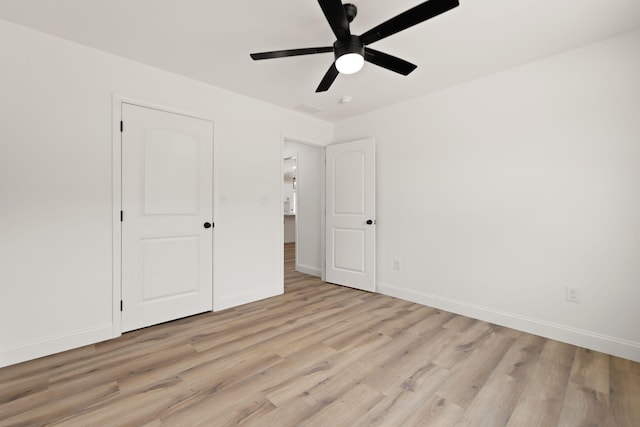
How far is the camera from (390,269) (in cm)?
384

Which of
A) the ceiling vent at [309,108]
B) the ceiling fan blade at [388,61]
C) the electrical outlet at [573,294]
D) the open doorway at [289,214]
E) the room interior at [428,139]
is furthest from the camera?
the open doorway at [289,214]

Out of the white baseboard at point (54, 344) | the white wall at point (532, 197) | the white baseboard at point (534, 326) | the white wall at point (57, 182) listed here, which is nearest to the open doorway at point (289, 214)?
the white baseboard at point (534, 326)

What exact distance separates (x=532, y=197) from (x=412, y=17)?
2049 millimetres

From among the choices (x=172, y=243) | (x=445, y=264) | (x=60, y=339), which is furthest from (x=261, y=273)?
(x=445, y=264)

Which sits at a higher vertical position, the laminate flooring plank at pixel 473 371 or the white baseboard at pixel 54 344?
the white baseboard at pixel 54 344

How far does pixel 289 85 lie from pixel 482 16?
185cm

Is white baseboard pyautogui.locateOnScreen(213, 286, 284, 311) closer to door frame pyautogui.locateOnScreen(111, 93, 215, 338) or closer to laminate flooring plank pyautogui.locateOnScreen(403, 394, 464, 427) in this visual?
door frame pyautogui.locateOnScreen(111, 93, 215, 338)

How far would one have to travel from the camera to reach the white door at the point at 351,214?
13.0ft

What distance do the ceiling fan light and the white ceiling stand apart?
1.11 ft

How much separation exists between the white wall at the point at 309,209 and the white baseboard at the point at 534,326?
1.72 metres

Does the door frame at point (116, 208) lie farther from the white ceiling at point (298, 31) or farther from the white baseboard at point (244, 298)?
the white baseboard at point (244, 298)

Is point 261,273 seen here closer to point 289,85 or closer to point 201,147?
point 201,147

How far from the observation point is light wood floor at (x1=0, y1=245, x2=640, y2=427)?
5.32 ft

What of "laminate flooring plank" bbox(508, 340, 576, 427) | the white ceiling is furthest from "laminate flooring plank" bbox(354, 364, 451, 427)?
the white ceiling
